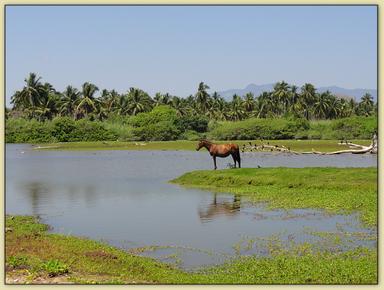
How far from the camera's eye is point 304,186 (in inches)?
1010

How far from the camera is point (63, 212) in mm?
22016

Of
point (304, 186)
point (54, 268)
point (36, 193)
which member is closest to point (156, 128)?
point (36, 193)

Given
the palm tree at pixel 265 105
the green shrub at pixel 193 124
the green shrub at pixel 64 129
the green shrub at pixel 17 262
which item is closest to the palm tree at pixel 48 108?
the green shrub at pixel 64 129

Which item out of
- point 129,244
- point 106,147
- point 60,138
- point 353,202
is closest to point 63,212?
point 129,244

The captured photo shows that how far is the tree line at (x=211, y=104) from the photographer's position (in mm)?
97812

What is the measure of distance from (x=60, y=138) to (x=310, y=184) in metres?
58.4

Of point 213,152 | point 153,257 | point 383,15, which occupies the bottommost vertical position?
point 153,257

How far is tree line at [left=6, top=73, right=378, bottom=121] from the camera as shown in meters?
97.8

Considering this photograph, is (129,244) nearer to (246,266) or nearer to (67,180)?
(246,266)

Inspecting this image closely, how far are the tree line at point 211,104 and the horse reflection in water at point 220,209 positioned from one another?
75.1 metres

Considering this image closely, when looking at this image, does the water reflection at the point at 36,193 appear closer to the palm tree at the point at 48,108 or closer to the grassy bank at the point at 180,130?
the grassy bank at the point at 180,130

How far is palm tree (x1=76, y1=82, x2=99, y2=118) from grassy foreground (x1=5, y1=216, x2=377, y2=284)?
83.9m

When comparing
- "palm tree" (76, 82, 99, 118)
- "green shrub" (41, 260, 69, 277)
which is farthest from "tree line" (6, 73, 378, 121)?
"green shrub" (41, 260, 69, 277)

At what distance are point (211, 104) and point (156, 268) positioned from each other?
105 meters
